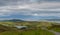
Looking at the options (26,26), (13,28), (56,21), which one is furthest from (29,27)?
(56,21)

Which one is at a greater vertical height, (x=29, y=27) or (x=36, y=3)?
(x=36, y=3)

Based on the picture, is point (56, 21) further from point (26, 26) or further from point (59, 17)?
point (26, 26)

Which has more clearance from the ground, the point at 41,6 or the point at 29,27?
the point at 41,6

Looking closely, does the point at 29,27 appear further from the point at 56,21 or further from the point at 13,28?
the point at 56,21

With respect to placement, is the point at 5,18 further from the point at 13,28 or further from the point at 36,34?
the point at 36,34

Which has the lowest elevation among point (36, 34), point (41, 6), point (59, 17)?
point (36, 34)

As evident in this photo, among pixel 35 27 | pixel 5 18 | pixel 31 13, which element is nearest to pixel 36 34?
pixel 35 27
